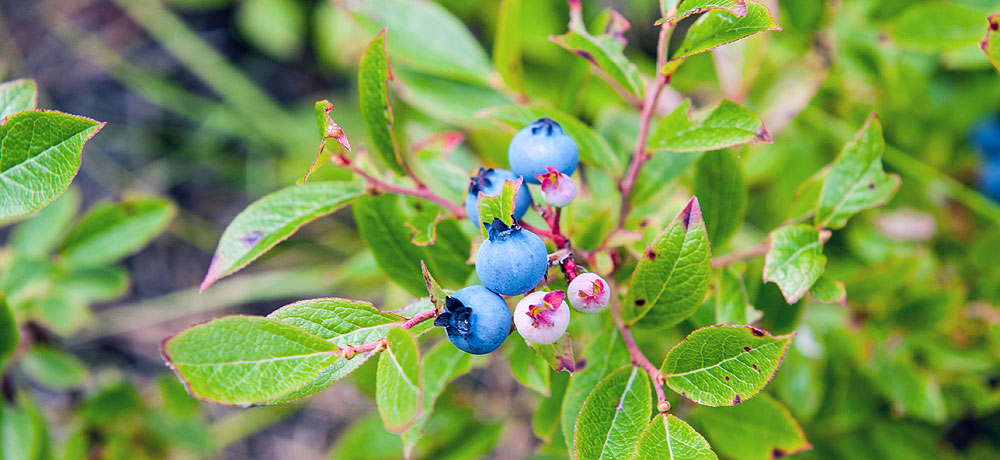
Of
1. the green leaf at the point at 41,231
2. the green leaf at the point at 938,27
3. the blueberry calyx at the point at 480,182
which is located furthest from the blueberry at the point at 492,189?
the green leaf at the point at 41,231

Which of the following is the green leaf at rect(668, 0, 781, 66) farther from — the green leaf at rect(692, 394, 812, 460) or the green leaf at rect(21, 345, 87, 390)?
the green leaf at rect(21, 345, 87, 390)

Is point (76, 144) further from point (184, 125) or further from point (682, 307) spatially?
point (184, 125)

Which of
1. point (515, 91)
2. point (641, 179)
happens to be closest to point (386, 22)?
point (515, 91)

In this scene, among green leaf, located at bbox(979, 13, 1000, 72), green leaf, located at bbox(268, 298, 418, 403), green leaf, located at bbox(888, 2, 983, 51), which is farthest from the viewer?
green leaf, located at bbox(888, 2, 983, 51)

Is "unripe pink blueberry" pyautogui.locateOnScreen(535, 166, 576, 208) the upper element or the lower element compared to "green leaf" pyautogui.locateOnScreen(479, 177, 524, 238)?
lower

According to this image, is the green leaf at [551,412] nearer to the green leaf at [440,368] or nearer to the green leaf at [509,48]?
the green leaf at [440,368]

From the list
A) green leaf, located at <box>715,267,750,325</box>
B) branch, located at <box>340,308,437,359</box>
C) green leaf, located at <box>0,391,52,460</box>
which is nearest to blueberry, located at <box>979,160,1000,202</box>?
green leaf, located at <box>715,267,750,325</box>

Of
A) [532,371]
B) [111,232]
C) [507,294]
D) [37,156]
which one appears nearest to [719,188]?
[532,371]
